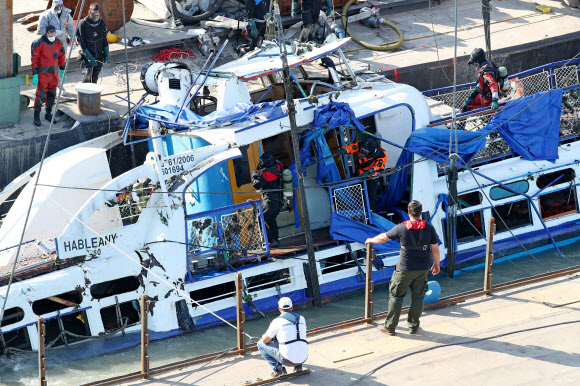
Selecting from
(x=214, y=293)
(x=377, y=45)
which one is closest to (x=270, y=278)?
(x=214, y=293)

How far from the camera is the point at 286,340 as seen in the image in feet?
29.4

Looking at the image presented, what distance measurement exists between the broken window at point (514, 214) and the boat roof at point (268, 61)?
3654 mm

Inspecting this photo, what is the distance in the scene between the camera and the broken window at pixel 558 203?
46.5ft

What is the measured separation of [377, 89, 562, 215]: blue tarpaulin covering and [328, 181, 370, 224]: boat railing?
0.71 meters

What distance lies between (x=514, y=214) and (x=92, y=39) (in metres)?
7.75

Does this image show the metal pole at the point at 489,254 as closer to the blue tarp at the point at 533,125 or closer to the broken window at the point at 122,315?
the blue tarp at the point at 533,125

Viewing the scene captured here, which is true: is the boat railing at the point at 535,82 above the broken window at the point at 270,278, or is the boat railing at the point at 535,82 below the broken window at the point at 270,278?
above

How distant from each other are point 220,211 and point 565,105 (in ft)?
20.3

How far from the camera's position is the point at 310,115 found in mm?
12148

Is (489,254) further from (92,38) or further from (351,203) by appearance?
(92,38)

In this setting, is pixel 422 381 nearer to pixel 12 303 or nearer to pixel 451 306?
pixel 451 306

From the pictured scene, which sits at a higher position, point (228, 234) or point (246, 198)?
point (246, 198)

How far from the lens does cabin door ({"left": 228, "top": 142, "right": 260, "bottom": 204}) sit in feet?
40.7

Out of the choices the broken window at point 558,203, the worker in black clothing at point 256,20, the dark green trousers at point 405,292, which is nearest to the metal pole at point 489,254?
the dark green trousers at point 405,292
